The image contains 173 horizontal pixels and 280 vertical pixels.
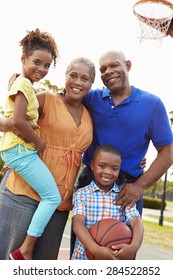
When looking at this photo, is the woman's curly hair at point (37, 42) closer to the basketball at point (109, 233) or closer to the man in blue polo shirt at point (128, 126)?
the man in blue polo shirt at point (128, 126)

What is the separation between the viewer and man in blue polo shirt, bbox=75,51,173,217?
11.1 ft

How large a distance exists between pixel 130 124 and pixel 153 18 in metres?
4.71

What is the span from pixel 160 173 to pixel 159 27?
4.69 meters

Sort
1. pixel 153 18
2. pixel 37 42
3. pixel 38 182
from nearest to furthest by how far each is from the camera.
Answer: pixel 38 182
pixel 37 42
pixel 153 18

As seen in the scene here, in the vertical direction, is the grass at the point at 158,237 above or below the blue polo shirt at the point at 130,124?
below

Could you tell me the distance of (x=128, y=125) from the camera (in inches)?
133

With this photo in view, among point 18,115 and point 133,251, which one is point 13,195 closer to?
point 18,115

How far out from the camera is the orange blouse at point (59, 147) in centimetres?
311

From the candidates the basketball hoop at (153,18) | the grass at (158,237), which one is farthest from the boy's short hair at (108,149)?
the grass at (158,237)

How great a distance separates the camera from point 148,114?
3389 millimetres

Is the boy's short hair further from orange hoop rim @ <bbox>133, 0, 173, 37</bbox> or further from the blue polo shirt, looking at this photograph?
orange hoop rim @ <bbox>133, 0, 173, 37</bbox>

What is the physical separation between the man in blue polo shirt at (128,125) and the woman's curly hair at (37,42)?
0.43 metres

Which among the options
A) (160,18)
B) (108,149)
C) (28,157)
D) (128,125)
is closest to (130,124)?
(128,125)

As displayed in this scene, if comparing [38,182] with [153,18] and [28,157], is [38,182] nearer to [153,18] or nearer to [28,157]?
[28,157]
